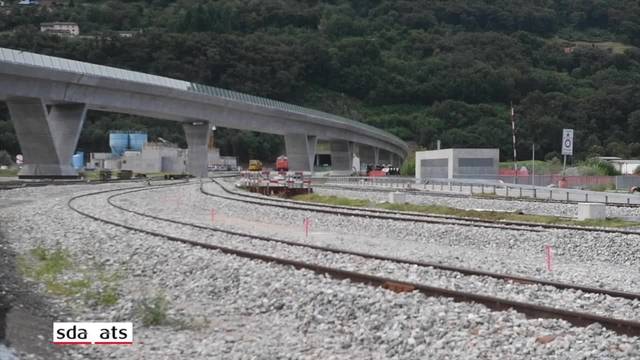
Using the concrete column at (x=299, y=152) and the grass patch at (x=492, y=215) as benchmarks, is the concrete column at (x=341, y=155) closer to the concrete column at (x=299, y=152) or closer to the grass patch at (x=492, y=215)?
the concrete column at (x=299, y=152)

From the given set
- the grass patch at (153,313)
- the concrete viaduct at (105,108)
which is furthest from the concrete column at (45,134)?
the grass patch at (153,313)

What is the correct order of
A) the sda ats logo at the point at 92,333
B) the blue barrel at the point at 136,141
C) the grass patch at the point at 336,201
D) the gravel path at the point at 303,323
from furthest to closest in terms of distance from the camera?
the blue barrel at the point at 136,141 → the grass patch at the point at 336,201 → the sda ats logo at the point at 92,333 → the gravel path at the point at 303,323

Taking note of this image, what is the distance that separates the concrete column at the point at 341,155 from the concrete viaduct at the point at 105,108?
1450 centimetres

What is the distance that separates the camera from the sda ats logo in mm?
10227

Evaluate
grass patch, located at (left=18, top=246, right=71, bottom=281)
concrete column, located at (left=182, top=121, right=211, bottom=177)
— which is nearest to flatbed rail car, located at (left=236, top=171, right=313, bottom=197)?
grass patch, located at (left=18, top=246, right=71, bottom=281)

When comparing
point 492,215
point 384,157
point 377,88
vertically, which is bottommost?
point 492,215

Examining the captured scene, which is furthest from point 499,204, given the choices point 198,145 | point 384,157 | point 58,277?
point 384,157

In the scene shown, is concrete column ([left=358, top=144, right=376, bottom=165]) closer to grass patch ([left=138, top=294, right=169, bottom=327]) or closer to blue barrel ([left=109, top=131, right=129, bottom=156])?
blue barrel ([left=109, top=131, right=129, bottom=156])

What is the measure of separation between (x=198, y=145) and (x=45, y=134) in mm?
24605

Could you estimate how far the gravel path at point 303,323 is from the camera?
377 inches

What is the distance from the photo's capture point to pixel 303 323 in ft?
37.3

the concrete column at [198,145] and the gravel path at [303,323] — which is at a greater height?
the concrete column at [198,145]

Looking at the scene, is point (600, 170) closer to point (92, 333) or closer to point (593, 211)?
point (593, 211)

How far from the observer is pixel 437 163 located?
64.6 meters
